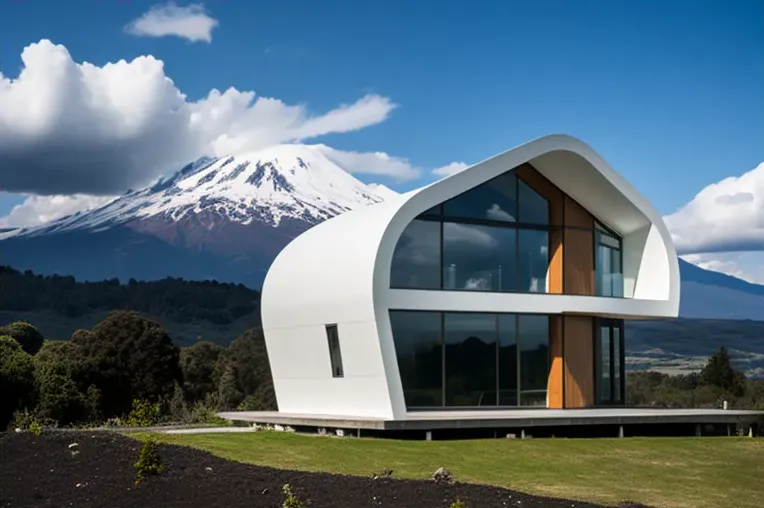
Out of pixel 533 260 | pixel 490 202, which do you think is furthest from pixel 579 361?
pixel 490 202

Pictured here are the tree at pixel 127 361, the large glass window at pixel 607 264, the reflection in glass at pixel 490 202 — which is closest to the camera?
the reflection in glass at pixel 490 202

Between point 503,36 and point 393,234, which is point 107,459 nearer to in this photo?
point 393,234

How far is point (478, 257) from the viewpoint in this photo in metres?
20.7

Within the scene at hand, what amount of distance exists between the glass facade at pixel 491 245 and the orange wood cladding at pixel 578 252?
0.03 meters

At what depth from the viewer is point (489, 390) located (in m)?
20.5

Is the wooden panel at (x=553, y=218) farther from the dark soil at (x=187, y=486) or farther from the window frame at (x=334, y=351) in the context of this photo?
the dark soil at (x=187, y=486)

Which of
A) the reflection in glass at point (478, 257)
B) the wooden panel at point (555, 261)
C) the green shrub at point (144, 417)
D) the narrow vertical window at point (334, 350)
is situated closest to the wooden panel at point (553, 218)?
the wooden panel at point (555, 261)

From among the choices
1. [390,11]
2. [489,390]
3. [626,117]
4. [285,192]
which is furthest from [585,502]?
[285,192]

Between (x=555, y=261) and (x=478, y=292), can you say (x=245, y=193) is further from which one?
(x=478, y=292)

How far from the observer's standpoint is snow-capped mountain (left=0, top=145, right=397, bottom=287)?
15962 centimetres

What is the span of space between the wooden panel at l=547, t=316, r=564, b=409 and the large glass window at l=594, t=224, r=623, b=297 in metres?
1.87

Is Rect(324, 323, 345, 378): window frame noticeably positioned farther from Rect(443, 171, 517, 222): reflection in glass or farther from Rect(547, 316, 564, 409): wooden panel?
Rect(547, 316, 564, 409): wooden panel

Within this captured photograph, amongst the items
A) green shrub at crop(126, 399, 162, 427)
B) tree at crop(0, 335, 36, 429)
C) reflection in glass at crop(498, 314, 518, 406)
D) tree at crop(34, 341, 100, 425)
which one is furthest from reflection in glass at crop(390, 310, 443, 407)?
tree at crop(0, 335, 36, 429)

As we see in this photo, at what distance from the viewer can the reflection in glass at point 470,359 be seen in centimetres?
1978
